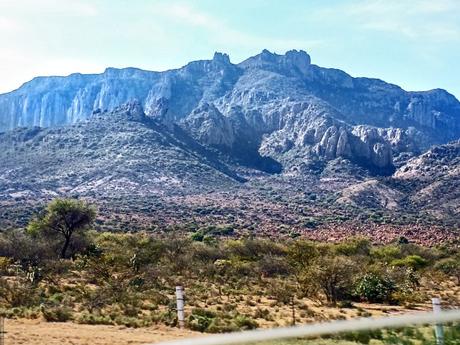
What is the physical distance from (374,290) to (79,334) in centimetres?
1668

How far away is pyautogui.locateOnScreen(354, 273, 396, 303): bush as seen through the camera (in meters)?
26.1

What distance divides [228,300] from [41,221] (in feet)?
82.3

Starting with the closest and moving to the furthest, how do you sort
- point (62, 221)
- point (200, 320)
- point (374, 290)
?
point (200, 320) → point (374, 290) → point (62, 221)

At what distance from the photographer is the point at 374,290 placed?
26203 millimetres

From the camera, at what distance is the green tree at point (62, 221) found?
43.3 metres

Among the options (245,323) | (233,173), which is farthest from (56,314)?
(233,173)

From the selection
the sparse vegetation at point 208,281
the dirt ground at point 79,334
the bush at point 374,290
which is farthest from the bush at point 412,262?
the dirt ground at point 79,334

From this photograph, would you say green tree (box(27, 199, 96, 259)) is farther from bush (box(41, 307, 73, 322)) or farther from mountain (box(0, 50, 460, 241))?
bush (box(41, 307, 73, 322))

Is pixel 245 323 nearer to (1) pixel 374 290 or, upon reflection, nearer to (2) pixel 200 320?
(2) pixel 200 320

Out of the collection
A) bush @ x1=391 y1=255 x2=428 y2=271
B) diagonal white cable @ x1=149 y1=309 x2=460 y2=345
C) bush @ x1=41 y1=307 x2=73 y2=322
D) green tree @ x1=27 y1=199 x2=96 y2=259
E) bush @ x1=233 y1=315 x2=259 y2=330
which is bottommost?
bush @ x1=233 y1=315 x2=259 y2=330

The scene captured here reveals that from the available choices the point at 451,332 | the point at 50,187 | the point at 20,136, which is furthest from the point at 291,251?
the point at 20,136

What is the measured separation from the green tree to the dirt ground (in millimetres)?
28956

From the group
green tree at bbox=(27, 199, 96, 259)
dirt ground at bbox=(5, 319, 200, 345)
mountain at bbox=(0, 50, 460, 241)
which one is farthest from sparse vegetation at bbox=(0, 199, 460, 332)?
mountain at bbox=(0, 50, 460, 241)

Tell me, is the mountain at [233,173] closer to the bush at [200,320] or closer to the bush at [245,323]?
the bush at [200,320]
